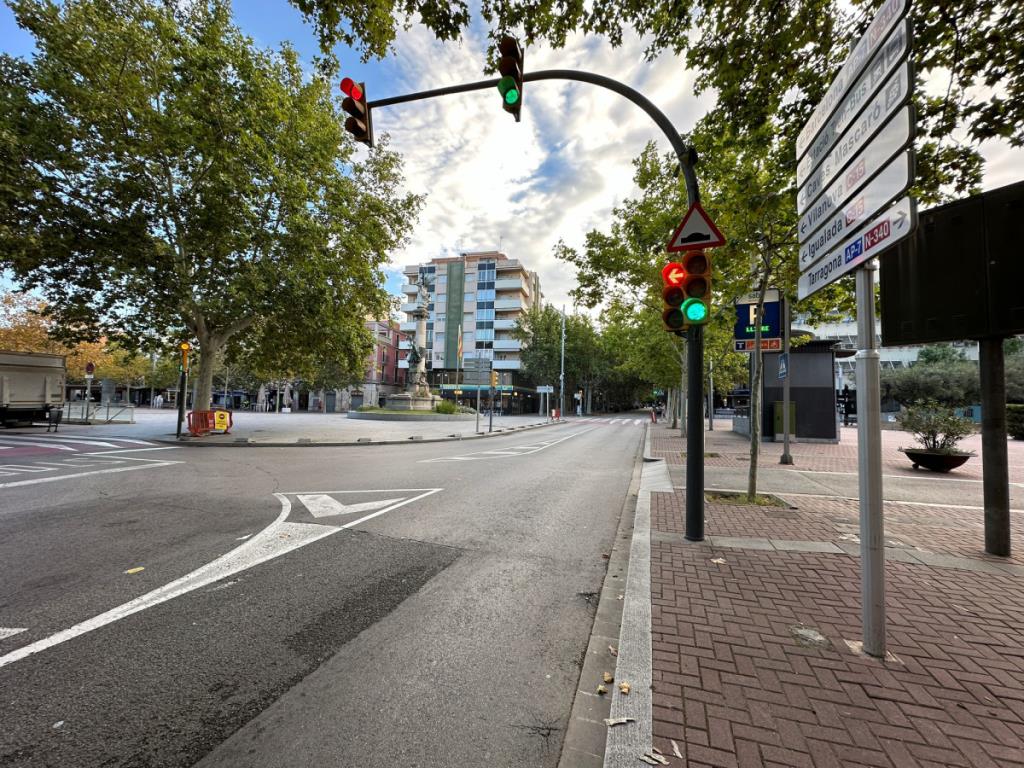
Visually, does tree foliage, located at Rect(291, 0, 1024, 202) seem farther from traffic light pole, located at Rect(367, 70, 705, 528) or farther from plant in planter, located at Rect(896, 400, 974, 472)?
plant in planter, located at Rect(896, 400, 974, 472)

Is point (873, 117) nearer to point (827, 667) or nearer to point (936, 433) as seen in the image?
point (827, 667)

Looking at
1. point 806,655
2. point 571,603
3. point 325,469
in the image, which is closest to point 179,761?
point 571,603

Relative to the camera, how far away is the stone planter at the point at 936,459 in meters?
11.1

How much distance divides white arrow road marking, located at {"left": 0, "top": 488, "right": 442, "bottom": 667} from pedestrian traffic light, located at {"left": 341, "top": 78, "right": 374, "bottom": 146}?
5.07m

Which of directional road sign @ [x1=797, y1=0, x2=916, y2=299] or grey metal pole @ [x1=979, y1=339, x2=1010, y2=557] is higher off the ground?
directional road sign @ [x1=797, y1=0, x2=916, y2=299]

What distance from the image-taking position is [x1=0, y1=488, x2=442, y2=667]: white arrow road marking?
297 centimetres

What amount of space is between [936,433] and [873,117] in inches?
512

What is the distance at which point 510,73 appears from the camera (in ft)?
17.4

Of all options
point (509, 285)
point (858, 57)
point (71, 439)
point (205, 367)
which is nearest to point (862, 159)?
point (858, 57)

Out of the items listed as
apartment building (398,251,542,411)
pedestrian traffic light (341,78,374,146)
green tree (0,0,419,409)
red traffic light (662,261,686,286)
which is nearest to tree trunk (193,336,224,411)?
green tree (0,0,419,409)

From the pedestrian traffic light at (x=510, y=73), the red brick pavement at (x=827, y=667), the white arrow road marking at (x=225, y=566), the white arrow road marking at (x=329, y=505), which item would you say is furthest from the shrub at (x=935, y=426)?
the white arrow road marking at (x=225, y=566)

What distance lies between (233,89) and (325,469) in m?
13.0

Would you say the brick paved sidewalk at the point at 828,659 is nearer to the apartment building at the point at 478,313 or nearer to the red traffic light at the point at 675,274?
the red traffic light at the point at 675,274

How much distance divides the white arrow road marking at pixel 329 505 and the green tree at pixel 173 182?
10.5 m
